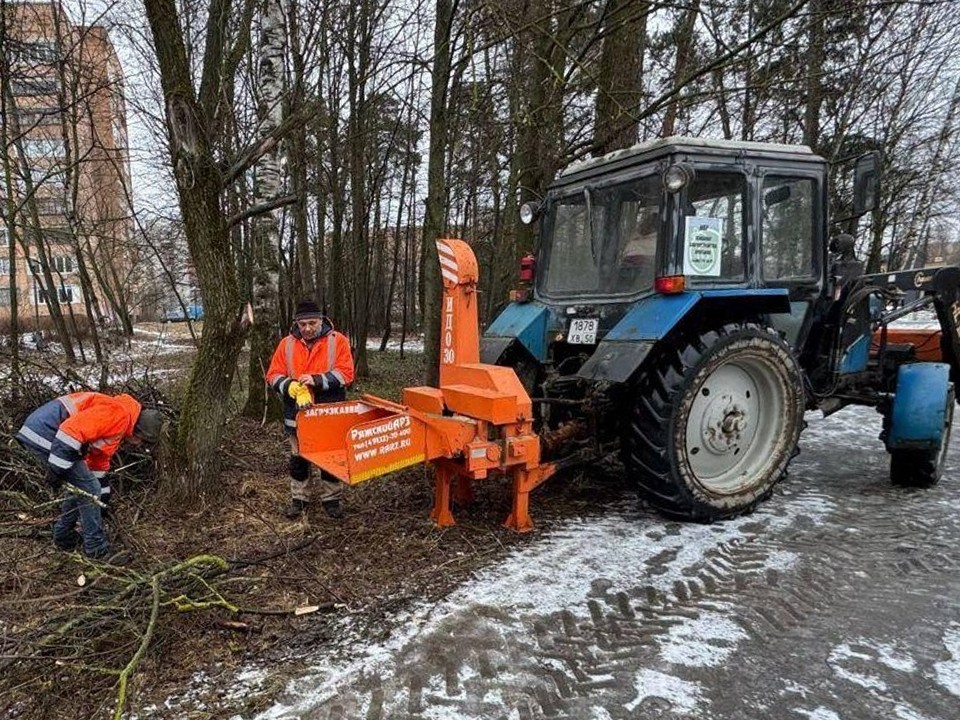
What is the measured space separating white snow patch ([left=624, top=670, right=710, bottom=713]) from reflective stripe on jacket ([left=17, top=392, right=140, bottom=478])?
124 inches

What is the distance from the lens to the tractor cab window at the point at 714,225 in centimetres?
A: 398

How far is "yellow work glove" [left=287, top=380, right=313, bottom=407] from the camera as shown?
3840 millimetres

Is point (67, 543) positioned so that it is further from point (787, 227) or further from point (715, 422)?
point (787, 227)

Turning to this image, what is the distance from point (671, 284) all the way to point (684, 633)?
203cm

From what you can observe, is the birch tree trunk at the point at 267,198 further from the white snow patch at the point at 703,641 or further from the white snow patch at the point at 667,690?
the white snow patch at the point at 667,690

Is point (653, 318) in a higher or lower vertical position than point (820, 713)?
higher

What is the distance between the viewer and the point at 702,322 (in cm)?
406

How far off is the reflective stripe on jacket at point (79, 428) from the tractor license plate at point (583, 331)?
116 inches

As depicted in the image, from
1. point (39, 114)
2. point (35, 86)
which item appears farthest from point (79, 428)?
point (39, 114)

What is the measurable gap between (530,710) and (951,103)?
18.9 meters

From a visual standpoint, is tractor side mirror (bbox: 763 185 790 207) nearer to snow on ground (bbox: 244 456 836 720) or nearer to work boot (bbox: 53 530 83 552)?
snow on ground (bbox: 244 456 836 720)

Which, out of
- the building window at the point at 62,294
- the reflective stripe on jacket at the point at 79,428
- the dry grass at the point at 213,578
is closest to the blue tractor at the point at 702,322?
the dry grass at the point at 213,578

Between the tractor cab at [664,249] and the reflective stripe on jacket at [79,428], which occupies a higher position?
the tractor cab at [664,249]

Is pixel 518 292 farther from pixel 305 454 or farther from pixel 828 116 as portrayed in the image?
pixel 828 116
